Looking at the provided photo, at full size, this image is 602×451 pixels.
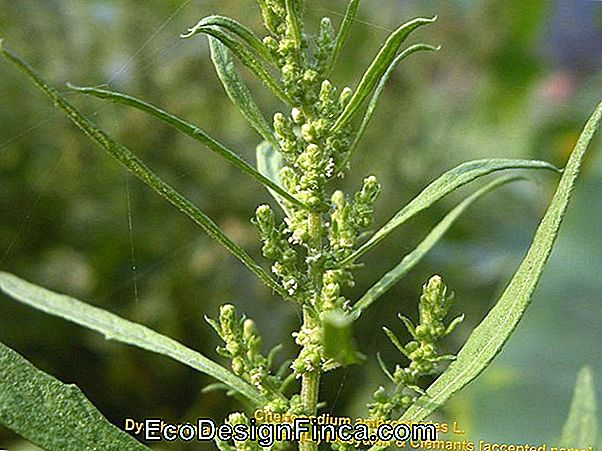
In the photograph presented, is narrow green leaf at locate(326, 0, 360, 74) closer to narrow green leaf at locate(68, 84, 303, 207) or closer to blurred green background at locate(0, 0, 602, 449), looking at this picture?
narrow green leaf at locate(68, 84, 303, 207)

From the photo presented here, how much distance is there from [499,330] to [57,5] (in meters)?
1.81

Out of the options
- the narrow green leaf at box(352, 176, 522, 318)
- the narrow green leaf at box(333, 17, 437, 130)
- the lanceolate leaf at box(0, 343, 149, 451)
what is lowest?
the lanceolate leaf at box(0, 343, 149, 451)

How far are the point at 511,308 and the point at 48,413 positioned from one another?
0.34m

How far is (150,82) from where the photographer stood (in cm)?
214

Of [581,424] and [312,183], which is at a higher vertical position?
[312,183]

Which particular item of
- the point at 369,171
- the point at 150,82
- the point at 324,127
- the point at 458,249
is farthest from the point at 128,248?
the point at 324,127

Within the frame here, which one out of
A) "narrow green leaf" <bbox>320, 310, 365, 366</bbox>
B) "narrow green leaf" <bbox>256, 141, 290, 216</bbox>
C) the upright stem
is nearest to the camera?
"narrow green leaf" <bbox>320, 310, 365, 366</bbox>

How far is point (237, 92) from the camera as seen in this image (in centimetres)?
75

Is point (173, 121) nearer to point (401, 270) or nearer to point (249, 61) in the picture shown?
point (249, 61)

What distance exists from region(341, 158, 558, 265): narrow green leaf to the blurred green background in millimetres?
1051

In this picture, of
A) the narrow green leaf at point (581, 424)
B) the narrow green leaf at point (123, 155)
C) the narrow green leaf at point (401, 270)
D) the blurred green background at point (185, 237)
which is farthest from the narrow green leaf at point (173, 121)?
the blurred green background at point (185, 237)

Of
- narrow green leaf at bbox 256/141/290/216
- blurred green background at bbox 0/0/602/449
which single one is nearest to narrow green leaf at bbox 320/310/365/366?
narrow green leaf at bbox 256/141/290/216

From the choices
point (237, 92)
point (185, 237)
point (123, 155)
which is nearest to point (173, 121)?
point (123, 155)

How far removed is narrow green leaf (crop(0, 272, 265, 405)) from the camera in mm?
725
